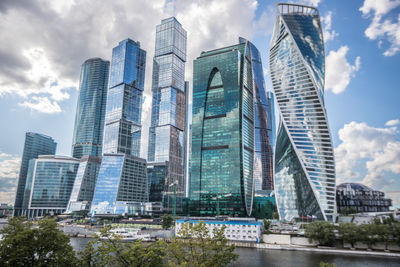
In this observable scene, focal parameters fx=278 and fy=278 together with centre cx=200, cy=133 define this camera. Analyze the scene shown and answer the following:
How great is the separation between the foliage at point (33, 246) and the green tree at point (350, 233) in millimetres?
93012

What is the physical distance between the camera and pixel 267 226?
422ft

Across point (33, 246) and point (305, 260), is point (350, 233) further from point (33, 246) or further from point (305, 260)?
point (33, 246)

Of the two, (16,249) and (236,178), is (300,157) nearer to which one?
(236,178)

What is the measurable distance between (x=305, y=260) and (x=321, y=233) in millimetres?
26118

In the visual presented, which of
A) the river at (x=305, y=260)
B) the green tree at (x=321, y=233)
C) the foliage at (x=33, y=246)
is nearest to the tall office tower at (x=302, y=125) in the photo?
the green tree at (x=321, y=233)

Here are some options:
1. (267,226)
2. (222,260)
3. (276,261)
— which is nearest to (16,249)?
(222,260)

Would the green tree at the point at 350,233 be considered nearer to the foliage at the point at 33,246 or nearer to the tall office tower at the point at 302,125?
the tall office tower at the point at 302,125

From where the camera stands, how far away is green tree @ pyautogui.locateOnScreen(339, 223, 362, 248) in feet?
309

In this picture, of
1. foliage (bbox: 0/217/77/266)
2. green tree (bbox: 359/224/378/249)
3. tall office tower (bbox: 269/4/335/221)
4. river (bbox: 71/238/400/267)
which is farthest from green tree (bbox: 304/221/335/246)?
Result: foliage (bbox: 0/217/77/266)

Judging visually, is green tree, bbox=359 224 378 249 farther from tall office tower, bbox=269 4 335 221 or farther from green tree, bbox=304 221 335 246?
tall office tower, bbox=269 4 335 221

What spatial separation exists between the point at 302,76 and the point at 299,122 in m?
29.3

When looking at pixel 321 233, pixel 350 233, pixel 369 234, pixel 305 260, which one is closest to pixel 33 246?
pixel 305 260

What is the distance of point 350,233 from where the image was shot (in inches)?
3762

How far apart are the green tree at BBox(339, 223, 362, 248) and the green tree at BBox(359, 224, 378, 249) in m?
1.19
